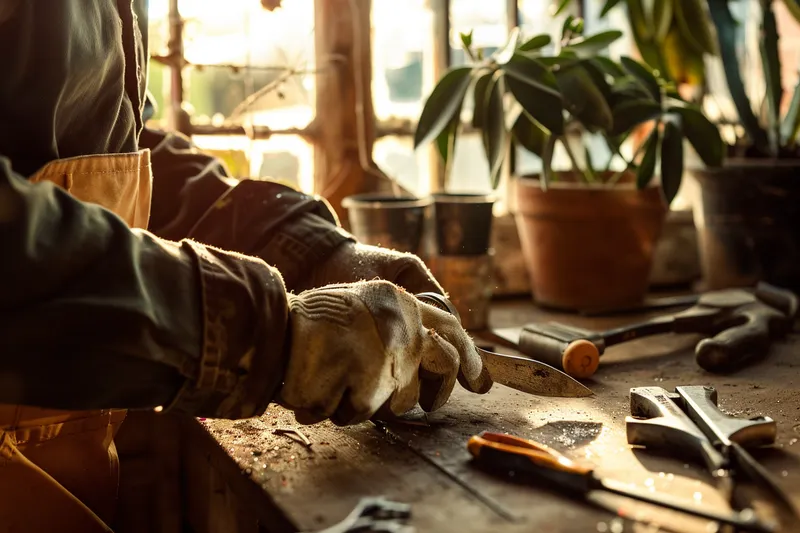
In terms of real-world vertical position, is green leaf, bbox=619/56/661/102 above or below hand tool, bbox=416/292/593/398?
above

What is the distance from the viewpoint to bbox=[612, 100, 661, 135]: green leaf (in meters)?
1.81

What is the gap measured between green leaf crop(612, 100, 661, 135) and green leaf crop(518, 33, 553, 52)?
0.22 m

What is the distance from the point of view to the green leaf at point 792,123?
2076mm

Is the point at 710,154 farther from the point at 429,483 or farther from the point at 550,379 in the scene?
the point at 429,483

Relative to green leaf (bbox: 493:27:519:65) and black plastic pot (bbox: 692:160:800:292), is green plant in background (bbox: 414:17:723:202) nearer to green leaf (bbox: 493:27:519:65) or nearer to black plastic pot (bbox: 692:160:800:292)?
green leaf (bbox: 493:27:519:65)

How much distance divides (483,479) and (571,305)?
1.10 m

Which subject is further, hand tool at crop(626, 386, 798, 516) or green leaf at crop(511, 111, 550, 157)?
green leaf at crop(511, 111, 550, 157)

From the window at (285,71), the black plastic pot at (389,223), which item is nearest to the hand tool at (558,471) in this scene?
the black plastic pot at (389,223)

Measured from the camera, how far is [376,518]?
80cm

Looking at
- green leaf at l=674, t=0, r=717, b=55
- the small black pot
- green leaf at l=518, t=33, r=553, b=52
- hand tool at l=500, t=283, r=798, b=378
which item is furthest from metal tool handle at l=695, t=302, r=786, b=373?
green leaf at l=674, t=0, r=717, b=55

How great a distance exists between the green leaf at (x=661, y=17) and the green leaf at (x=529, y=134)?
0.43 meters

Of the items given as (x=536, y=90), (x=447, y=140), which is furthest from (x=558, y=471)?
(x=447, y=140)

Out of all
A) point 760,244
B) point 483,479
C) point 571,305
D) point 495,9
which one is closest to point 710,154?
point 760,244

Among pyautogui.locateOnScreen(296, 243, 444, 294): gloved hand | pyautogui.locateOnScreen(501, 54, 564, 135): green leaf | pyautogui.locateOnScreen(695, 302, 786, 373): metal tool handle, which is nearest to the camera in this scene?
pyautogui.locateOnScreen(296, 243, 444, 294): gloved hand
